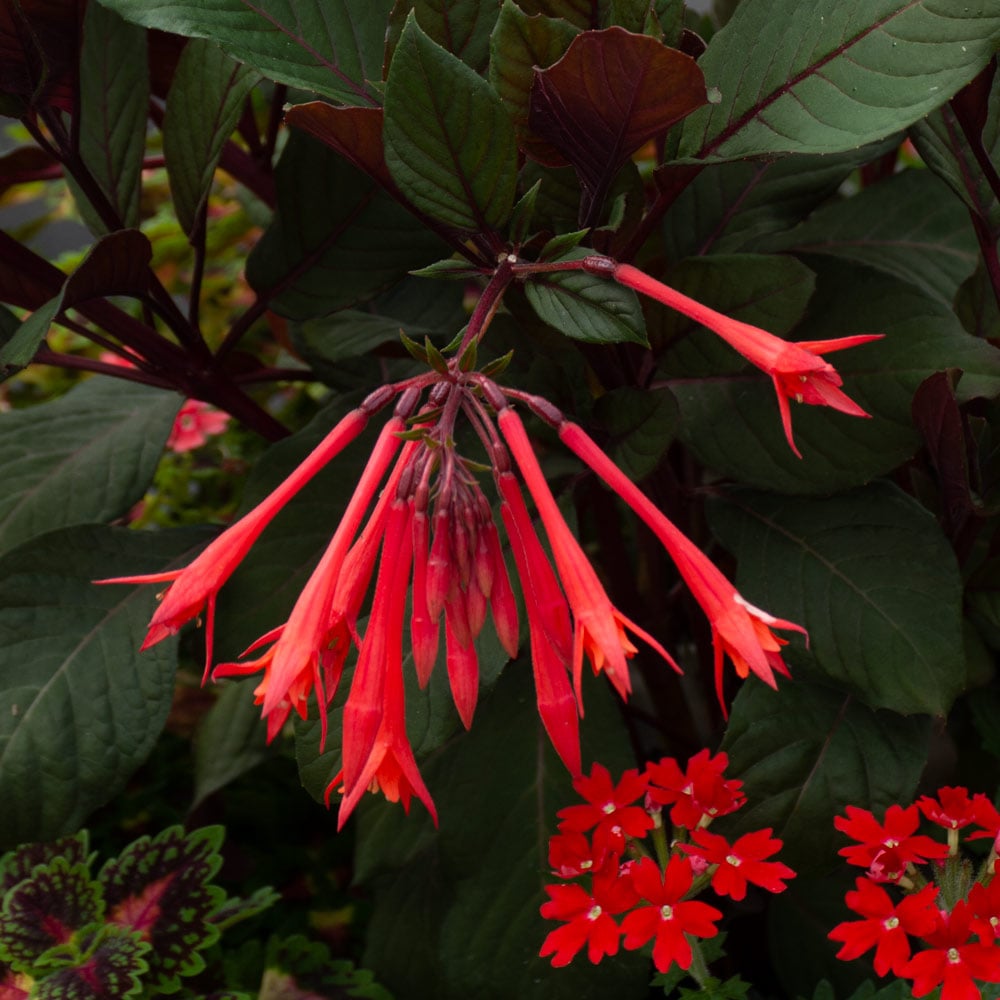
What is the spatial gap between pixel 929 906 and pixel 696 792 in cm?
11

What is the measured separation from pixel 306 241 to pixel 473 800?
0.37 metres

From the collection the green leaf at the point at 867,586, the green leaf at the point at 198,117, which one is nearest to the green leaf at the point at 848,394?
the green leaf at the point at 867,586

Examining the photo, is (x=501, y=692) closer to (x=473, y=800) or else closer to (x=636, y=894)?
(x=473, y=800)

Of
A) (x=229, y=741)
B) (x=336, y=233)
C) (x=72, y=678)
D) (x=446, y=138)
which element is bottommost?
(x=229, y=741)

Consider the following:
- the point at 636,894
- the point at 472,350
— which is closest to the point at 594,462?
the point at 472,350

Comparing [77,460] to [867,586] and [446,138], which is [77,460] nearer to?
[446,138]

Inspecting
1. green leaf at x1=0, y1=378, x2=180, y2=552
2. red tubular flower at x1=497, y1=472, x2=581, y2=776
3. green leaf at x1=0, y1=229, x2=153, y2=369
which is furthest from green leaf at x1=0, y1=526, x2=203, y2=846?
red tubular flower at x1=497, y1=472, x2=581, y2=776

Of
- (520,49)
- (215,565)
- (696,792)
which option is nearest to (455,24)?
(520,49)

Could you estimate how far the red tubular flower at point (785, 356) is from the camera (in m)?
0.39

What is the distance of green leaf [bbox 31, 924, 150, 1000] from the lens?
1.76ft

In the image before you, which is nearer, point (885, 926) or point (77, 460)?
point (885, 926)

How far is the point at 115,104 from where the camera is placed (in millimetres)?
670

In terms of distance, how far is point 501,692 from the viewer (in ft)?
2.29

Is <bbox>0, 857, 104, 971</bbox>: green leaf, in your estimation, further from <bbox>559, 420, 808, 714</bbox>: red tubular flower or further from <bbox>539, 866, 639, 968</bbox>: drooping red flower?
<bbox>559, 420, 808, 714</bbox>: red tubular flower
